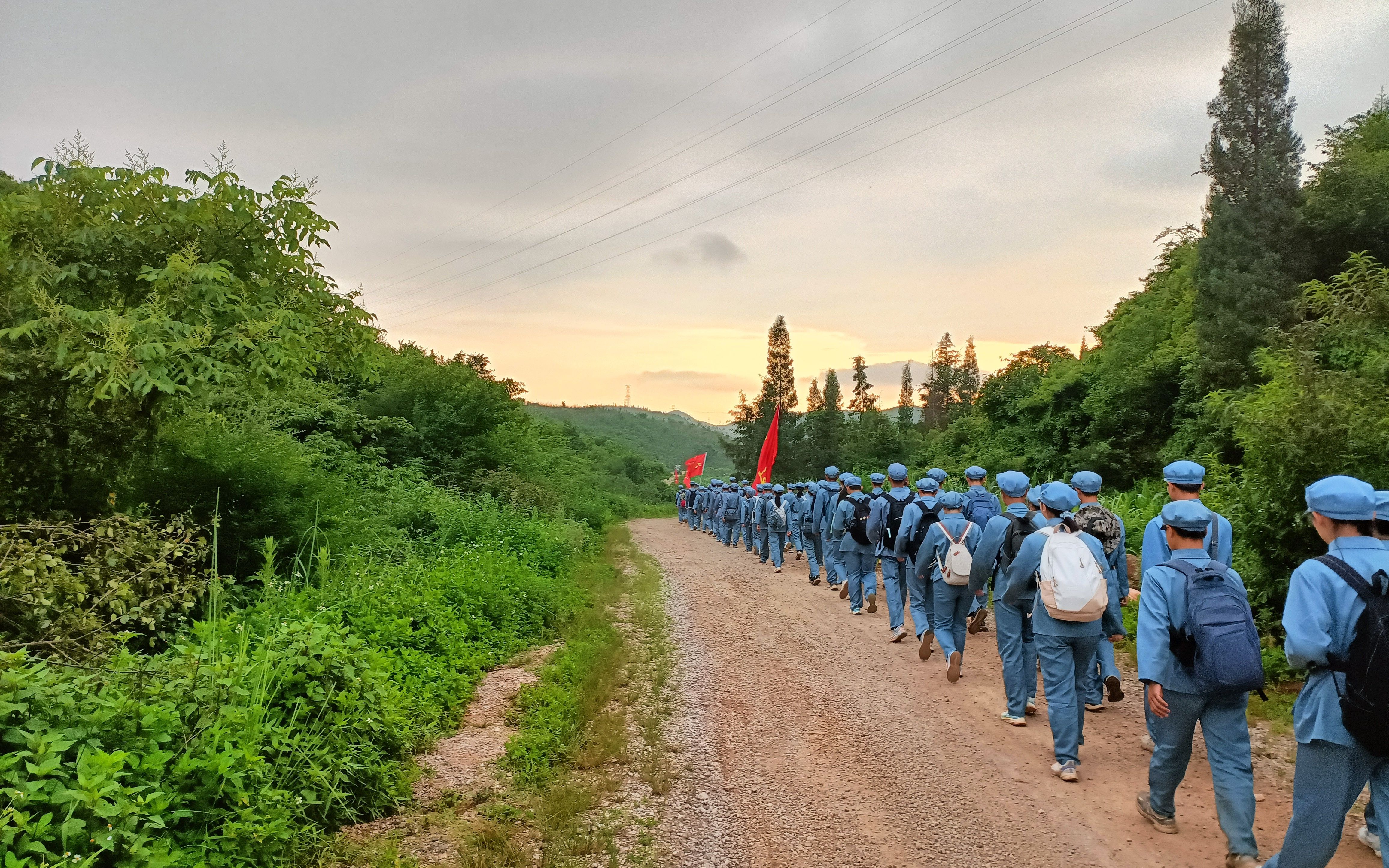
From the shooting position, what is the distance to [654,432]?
155m

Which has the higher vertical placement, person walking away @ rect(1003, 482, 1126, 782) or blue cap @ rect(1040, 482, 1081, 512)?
blue cap @ rect(1040, 482, 1081, 512)

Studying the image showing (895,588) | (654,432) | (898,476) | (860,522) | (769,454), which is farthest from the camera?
(654,432)

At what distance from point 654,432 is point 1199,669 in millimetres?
151442

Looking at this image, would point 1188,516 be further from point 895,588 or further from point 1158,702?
point 895,588

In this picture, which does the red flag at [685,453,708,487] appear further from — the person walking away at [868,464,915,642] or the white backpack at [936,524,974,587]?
the white backpack at [936,524,974,587]

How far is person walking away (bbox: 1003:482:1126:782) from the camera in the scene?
208 inches

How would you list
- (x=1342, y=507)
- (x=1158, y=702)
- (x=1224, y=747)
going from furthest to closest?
(x=1158, y=702) → (x=1224, y=747) → (x=1342, y=507)

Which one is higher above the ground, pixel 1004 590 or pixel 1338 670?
pixel 1338 670

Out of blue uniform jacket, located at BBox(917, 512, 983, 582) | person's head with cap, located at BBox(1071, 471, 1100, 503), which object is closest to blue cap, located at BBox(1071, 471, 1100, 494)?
person's head with cap, located at BBox(1071, 471, 1100, 503)

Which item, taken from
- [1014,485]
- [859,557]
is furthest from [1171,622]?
[859,557]

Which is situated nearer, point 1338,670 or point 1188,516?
point 1338,670

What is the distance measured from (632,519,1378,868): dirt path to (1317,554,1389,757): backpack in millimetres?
1422

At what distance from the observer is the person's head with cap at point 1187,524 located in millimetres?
4230

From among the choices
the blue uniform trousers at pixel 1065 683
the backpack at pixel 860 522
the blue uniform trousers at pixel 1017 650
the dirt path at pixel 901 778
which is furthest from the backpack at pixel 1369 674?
the backpack at pixel 860 522
